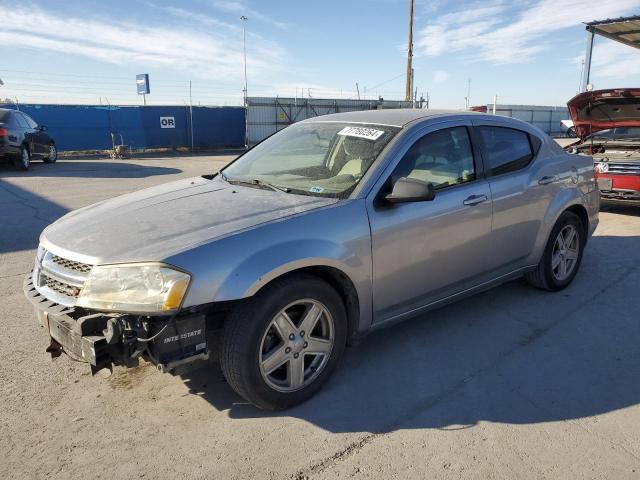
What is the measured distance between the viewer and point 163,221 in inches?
116

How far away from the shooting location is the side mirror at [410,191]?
3.04m

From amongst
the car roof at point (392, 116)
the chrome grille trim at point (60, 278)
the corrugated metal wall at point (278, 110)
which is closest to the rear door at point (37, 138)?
the corrugated metal wall at point (278, 110)

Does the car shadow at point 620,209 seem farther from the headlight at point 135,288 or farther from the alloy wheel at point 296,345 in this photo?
the headlight at point 135,288

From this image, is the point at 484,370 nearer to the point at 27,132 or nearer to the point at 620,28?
the point at 620,28

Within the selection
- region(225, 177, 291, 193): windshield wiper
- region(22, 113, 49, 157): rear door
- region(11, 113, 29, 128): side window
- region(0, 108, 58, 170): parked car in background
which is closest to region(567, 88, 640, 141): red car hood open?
region(225, 177, 291, 193): windshield wiper

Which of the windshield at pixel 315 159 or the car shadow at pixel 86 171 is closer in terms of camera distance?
the windshield at pixel 315 159

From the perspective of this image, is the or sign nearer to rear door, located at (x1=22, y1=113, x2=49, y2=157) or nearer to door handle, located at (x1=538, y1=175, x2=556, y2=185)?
rear door, located at (x1=22, y1=113, x2=49, y2=157)

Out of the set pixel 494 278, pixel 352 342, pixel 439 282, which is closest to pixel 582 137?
pixel 494 278

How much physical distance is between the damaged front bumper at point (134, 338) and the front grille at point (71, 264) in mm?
244

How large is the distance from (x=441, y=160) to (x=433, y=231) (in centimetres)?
59

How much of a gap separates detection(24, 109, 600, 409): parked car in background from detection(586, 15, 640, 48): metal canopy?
7.73 m

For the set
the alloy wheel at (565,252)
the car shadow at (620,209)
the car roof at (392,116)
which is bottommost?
the car shadow at (620,209)

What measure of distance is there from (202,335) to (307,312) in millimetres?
625

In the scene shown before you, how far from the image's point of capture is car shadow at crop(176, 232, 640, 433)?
114 inches
